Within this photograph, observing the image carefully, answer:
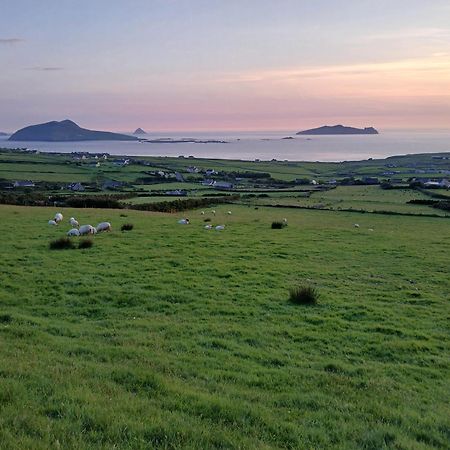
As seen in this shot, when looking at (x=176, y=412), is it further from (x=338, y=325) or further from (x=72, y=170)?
(x=72, y=170)

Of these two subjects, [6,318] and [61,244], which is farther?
[61,244]

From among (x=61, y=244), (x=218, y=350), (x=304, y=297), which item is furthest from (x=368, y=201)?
(x=218, y=350)

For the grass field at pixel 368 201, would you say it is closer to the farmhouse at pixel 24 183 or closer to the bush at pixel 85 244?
the bush at pixel 85 244

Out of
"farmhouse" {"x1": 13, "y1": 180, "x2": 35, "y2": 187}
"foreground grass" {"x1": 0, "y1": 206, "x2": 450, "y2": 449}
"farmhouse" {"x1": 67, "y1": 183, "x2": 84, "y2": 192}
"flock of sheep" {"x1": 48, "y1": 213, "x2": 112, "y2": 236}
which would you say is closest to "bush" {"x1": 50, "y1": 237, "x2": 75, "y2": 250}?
"foreground grass" {"x1": 0, "y1": 206, "x2": 450, "y2": 449}

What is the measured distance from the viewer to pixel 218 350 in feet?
28.9

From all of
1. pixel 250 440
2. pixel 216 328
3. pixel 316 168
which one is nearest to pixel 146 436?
pixel 250 440

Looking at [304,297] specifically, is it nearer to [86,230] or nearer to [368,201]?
[86,230]

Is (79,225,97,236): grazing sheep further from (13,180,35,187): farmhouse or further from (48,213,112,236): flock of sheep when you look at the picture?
(13,180,35,187): farmhouse

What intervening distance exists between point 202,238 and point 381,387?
54.1 ft

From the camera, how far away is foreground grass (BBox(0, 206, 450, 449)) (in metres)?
5.66

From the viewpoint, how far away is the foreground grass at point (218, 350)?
18.6 feet

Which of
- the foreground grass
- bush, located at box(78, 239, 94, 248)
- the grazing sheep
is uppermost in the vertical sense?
the grazing sheep

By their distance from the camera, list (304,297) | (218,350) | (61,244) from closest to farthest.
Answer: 1. (218,350)
2. (304,297)
3. (61,244)

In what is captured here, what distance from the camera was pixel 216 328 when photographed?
1017 cm
